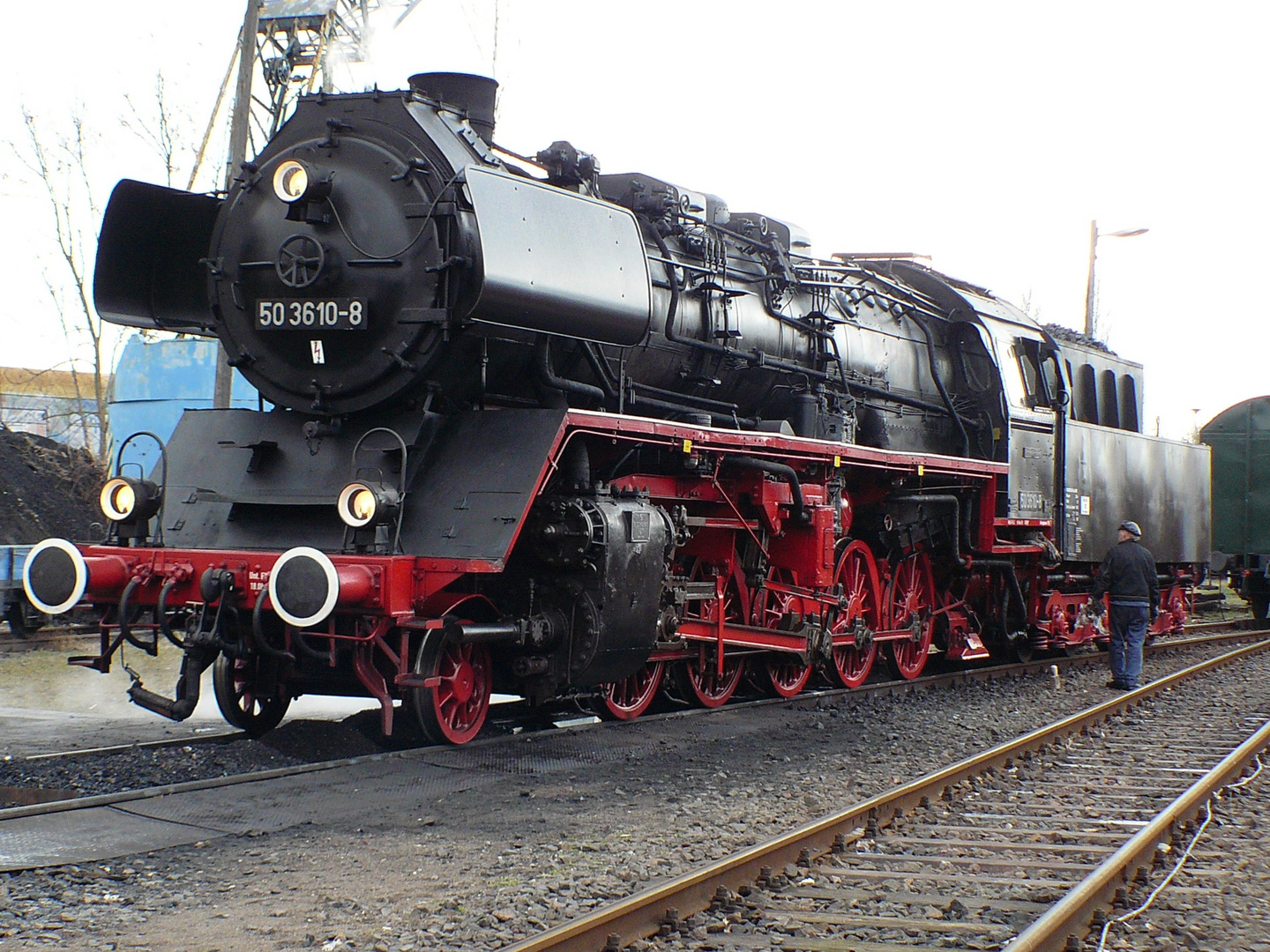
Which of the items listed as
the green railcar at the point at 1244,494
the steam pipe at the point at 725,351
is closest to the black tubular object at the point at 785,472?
the steam pipe at the point at 725,351

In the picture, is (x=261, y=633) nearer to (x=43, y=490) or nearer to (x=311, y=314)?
(x=311, y=314)

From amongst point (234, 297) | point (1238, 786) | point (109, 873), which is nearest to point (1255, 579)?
point (1238, 786)

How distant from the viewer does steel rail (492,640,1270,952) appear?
11.6 ft

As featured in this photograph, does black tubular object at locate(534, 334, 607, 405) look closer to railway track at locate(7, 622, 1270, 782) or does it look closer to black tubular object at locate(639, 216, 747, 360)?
black tubular object at locate(639, 216, 747, 360)

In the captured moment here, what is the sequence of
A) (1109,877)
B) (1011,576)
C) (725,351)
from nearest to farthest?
1. (1109,877)
2. (725,351)
3. (1011,576)

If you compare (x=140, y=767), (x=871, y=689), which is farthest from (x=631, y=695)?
(x=140, y=767)

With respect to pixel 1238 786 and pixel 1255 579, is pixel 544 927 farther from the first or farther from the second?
pixel 1255 579

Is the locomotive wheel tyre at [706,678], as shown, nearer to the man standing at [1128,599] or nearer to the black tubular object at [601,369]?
the black tubular object at [601,369]

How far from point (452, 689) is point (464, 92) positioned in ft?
11.1

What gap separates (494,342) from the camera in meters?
6.20

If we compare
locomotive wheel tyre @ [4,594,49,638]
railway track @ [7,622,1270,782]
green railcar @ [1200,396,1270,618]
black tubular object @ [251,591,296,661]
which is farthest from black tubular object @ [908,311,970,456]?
green railcar @ [1200,396,1270,618]

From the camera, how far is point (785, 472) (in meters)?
7.97

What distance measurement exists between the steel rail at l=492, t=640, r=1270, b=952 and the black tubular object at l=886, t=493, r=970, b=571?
2.94 meters

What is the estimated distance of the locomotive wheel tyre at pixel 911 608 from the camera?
1024 centimetres
